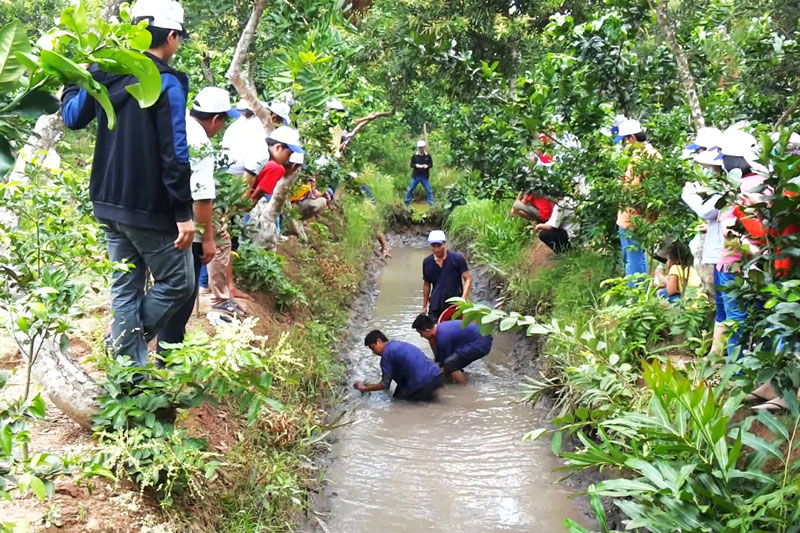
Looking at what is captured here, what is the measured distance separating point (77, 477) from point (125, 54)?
2386mm

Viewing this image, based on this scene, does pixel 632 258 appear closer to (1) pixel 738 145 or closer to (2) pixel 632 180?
(2) pixel 632 180

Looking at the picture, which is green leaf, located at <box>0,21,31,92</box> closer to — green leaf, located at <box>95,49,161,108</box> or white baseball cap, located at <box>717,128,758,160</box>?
green leaf, located at <box>95,49,161,108</box>

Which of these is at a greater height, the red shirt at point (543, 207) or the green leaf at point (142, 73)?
the red shirt at point (543, 207)

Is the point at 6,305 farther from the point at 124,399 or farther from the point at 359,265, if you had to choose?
the point at 359,265

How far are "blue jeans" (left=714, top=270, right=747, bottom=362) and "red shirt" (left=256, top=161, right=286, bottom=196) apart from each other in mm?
3976

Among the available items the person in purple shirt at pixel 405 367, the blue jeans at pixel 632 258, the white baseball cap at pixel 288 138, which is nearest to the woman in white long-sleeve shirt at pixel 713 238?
the blue jeans at pixel 632 258

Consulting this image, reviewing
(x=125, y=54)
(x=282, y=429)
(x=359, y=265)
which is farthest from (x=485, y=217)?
(x=125, y=54)

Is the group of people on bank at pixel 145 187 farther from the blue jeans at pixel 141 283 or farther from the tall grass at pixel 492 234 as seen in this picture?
the tall grass at pixel 492 234

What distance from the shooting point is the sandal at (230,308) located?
17.9 feet

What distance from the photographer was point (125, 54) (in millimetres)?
1268

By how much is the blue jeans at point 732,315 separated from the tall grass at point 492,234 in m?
4.80

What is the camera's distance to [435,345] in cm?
688

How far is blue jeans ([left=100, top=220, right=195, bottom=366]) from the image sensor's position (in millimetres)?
3334

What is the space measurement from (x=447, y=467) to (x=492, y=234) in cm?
552
